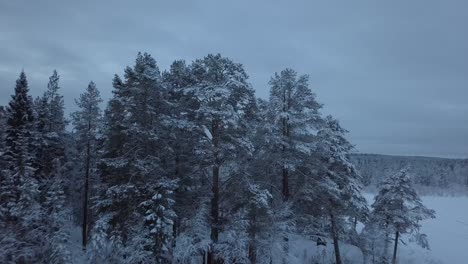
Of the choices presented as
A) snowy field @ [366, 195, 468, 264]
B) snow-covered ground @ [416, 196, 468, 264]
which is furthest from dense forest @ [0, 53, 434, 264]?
snow-covered ground @ [416, 196, 468, 264]

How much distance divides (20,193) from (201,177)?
33.0 feet

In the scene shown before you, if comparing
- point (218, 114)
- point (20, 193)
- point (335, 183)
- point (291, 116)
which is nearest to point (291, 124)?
point (291, 116)

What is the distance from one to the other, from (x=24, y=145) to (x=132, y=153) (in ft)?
35.2

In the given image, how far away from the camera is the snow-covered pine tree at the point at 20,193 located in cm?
905

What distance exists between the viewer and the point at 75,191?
34.6m

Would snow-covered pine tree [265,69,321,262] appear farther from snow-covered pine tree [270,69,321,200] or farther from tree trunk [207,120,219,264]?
tree trunk [207,120,219,264]

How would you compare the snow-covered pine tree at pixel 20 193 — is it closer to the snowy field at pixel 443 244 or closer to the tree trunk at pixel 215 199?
the tree trunk at pixel 215 199

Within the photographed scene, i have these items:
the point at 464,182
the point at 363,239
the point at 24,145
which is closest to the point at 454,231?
the point at 363,239

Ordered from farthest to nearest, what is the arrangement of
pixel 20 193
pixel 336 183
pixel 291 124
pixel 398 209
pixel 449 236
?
pixel 449 236 → pixel 398 209 → pixel 336 183 → pixel 291 124 → pixel 20 193

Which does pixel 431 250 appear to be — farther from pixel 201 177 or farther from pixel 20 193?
pixel 20 193

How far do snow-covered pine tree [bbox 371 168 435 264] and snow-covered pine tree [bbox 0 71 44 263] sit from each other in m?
24.3

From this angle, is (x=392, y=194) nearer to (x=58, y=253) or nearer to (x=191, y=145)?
(x=191, y=145)

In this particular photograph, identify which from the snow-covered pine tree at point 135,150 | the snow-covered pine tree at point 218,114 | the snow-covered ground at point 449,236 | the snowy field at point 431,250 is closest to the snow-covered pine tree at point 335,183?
the snowy field at point 431,250

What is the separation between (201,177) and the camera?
18.4 metres
